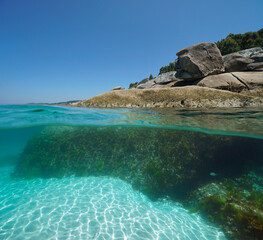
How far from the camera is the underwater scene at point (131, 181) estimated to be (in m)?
3.77

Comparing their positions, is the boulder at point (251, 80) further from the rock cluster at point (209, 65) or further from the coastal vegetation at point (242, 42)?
the coastal vegetation at point (242, 42)

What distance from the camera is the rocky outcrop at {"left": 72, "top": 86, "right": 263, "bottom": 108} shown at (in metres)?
6.34

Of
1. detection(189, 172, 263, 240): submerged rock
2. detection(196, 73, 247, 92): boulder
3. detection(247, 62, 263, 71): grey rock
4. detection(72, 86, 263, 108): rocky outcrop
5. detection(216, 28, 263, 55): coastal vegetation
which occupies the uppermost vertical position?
detection(216, 28, 263, 55): coastal vegetation

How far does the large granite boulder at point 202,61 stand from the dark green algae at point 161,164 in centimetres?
516

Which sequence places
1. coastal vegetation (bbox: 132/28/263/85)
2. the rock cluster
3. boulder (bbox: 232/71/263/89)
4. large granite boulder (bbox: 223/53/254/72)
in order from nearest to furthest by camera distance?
boulder (bbox: 232/71/263/89)
the rock cluster
large granite boulder (bbox: 223/53/254/72)
coastal vegetation (bbox: 132/28/263/85)

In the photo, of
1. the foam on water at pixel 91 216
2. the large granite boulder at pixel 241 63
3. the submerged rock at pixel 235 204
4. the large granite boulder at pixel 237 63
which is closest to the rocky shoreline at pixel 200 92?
the large granite boulder at pixel 241 63

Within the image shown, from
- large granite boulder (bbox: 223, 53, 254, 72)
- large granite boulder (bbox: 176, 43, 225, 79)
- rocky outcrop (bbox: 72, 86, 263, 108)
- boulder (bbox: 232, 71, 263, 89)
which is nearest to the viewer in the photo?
rocky outcrop (bbox: 72, 86, 263, 108)

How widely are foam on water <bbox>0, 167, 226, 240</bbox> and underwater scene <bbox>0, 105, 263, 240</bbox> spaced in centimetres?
3

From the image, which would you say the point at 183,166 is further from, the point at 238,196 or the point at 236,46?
the point at 236,46

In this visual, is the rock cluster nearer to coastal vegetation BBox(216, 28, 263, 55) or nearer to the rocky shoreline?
the rocky shoreline

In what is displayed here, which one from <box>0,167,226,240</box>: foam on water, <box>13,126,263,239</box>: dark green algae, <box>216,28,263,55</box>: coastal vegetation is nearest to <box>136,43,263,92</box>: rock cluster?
<box>13,126,263,239</box>: dark green algae

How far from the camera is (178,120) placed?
6992 millimetres

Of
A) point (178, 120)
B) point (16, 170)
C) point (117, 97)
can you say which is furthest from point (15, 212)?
point (178, 120)

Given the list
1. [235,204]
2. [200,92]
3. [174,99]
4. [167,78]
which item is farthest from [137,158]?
[167,78]
